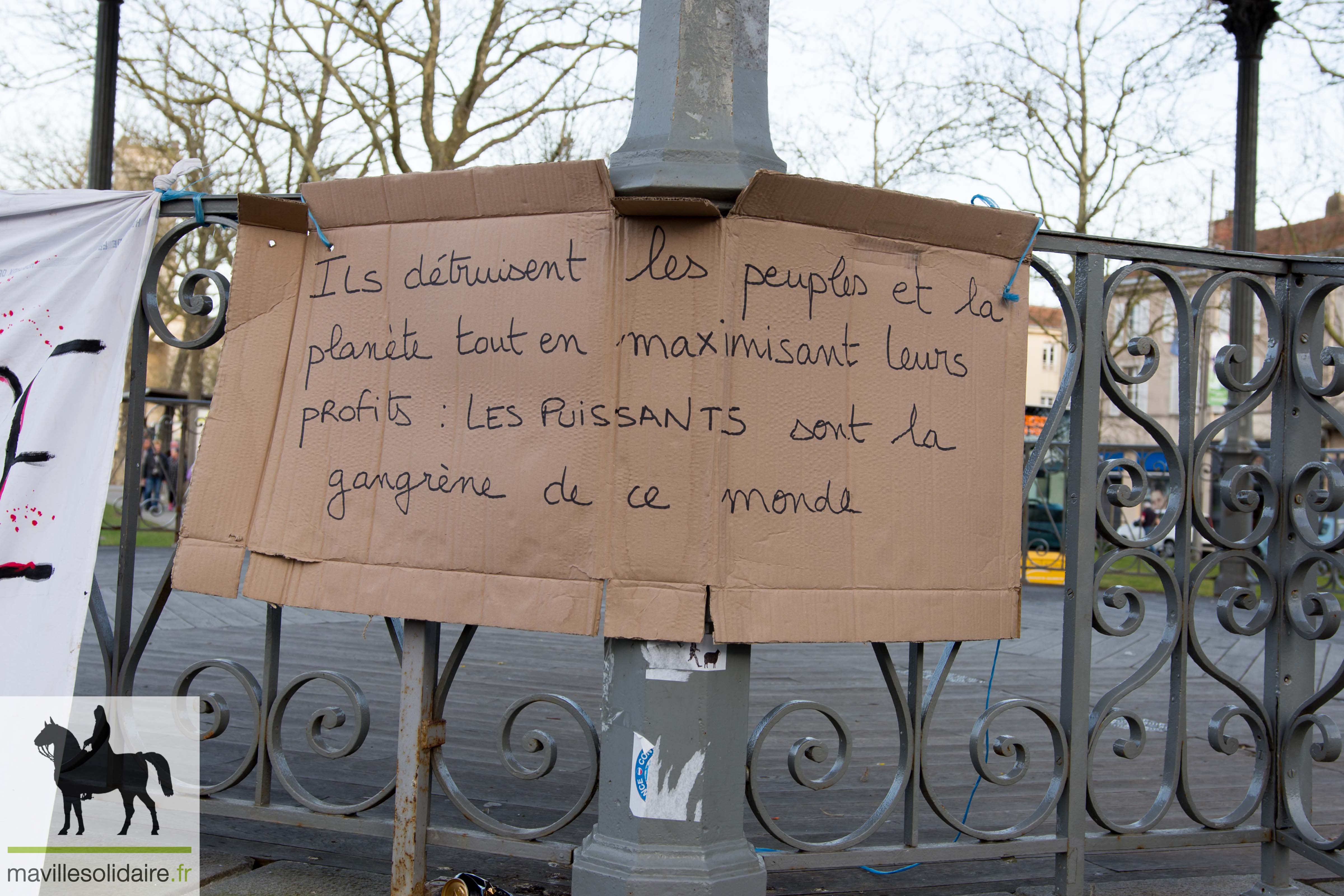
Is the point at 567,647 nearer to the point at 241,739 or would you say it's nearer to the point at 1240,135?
the point at 241,739

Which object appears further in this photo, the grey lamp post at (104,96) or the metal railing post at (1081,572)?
the grey lamp post at (104,96)

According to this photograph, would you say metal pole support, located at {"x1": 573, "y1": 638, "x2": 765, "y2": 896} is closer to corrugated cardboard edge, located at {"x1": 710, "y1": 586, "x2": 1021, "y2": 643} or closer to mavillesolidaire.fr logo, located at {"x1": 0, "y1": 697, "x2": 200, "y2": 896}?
corrugated cardboard edge, located at {"x1": 710, "y1": 586, "x2": 1021, "y2": 643}

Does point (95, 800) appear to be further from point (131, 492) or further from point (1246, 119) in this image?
point (1246, 119)

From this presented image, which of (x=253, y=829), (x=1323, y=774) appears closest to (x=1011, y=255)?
(x=253, y=829)

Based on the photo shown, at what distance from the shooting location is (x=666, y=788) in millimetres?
2268

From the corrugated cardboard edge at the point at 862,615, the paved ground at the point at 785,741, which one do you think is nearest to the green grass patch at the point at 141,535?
Result: the paved ground at the point at 785,741

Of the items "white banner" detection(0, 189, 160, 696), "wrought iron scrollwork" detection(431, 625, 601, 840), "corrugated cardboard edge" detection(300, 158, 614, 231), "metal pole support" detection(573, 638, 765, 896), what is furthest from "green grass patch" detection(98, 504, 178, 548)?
"metal pole support" detection(573, 638, 765, 896)

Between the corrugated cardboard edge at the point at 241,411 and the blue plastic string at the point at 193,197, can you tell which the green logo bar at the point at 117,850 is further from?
the blue plastic string at the point at 193,197

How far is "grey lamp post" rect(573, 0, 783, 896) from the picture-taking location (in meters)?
2.26

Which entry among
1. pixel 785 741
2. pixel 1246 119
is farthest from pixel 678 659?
pixel 1246 119

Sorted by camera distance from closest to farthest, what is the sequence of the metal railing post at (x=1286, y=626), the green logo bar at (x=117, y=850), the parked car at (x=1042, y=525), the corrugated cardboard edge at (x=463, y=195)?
the corrugated cardboard edge at (x=463, y=195)
the green logo bar at (x=117, y=850)
the metal railing post at (x=1286, y=626)
the parked car at (x=1042, y=525)

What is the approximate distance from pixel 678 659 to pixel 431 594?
1.92 feet

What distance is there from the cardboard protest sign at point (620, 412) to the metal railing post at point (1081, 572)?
0.24 metres

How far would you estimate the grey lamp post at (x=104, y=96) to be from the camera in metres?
6.26
